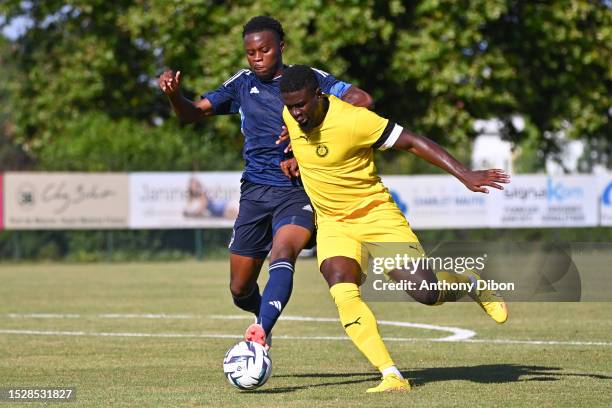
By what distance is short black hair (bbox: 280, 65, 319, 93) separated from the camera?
7527mm

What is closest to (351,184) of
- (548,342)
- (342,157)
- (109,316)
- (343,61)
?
(342,157)

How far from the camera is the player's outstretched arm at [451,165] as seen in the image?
24.5 feet

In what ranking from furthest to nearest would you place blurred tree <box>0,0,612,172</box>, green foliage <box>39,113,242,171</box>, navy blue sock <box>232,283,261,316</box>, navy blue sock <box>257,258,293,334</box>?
green foliage <box>39,113,242,171</box>
blurred tree <box>0,0,612,172</box>
navy blue sock <box>232,283,261,316</box>
navy blue sock <box>257,258,293,334</box>

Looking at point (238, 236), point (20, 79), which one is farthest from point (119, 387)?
point (20, 79)

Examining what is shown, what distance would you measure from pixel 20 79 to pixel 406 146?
93.2 feet

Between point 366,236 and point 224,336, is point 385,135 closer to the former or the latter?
point 366,236

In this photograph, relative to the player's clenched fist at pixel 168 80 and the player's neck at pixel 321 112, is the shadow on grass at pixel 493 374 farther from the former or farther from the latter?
the player's clenched fist at pixel 168 80

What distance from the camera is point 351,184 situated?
7906 mm

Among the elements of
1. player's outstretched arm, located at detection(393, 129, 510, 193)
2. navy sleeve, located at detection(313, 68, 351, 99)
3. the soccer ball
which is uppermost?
navy sleeve, located at detection(313, 68, 351, 99)

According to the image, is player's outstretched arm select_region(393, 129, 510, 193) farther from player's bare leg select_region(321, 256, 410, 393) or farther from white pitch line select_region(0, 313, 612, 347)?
white pitch line select_region(0, 313, 612, 347)

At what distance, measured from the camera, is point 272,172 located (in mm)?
8750

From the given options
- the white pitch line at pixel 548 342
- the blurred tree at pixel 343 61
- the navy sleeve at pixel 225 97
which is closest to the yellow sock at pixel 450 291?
the navy sleeve at pixel 225 97

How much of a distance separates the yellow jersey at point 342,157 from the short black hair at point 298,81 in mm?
294

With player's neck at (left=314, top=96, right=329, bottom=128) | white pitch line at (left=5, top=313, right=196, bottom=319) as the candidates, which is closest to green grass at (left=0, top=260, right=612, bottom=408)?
white pitch line at (left=5, top=313, right=196, bottom=319)
